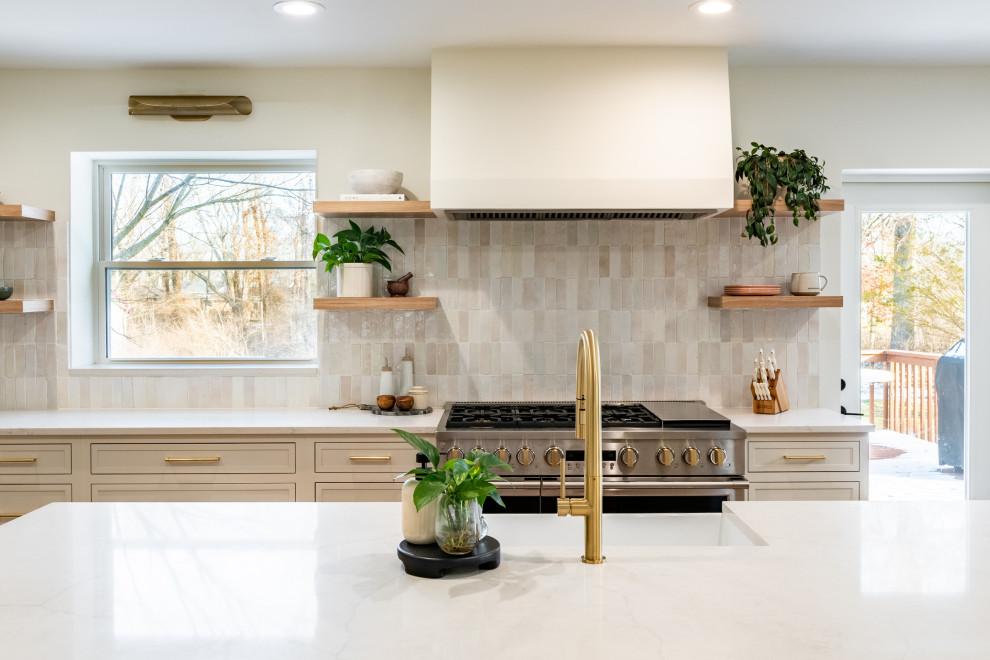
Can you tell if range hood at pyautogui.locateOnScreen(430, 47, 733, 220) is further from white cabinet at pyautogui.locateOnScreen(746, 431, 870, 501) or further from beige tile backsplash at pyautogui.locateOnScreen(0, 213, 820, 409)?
white cabinet at pyautogui.locateOnScreen(746, 431, 870, 501)

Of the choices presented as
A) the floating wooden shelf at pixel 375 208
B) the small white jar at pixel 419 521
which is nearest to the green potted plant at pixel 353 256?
the floating wooden shelf at pixel 375 208

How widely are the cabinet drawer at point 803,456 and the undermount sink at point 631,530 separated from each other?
1347 mm

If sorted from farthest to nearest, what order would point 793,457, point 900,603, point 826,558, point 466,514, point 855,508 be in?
point 793,457
point 855,508
point 826,558
point 466,514
point 900,603

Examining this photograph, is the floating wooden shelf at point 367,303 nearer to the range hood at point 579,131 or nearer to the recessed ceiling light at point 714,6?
the range hood at point 579,131

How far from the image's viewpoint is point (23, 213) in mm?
3422

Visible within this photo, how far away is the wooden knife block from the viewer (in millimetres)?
3453

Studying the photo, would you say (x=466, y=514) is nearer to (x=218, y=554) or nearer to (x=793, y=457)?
(x=218, y=554)

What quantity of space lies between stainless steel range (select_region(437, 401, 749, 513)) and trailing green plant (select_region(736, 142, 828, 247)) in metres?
0.92

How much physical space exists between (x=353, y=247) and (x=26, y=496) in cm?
168

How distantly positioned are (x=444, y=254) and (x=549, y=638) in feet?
8.81

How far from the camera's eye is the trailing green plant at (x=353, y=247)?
3523 mm

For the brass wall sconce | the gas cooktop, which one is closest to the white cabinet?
the gas cooktop

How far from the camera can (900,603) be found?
127 cm

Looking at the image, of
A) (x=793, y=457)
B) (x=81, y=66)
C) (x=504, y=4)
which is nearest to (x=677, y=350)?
(x=793, y=457)
